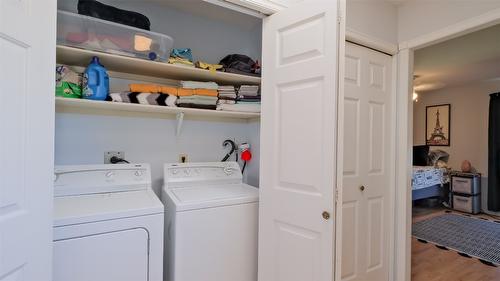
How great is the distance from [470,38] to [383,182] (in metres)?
1.96

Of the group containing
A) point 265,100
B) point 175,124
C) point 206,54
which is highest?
point 206,54

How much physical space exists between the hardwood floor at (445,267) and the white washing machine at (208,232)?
1.73 metres

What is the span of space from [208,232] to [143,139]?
0.90 meters

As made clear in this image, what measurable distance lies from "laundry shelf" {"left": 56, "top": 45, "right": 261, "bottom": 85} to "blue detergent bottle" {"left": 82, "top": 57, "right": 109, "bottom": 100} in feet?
0.20

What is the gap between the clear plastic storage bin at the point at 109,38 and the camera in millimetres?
1401

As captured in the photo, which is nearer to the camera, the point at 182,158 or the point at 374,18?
the point at 374,18

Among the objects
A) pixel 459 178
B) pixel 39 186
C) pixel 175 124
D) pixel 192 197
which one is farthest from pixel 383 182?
pixel 459 178

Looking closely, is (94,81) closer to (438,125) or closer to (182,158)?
(182,158)

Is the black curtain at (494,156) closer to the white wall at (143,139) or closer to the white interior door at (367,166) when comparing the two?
the white interior door at (367,166)

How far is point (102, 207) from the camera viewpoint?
1.34 meters

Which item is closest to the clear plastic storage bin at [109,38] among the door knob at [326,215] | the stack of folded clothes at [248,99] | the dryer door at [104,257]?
the stack of folded clothes at [248,99]

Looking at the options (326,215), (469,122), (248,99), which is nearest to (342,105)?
(326,215)

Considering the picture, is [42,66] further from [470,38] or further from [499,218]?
[499,218]

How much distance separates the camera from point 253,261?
1705 mm
